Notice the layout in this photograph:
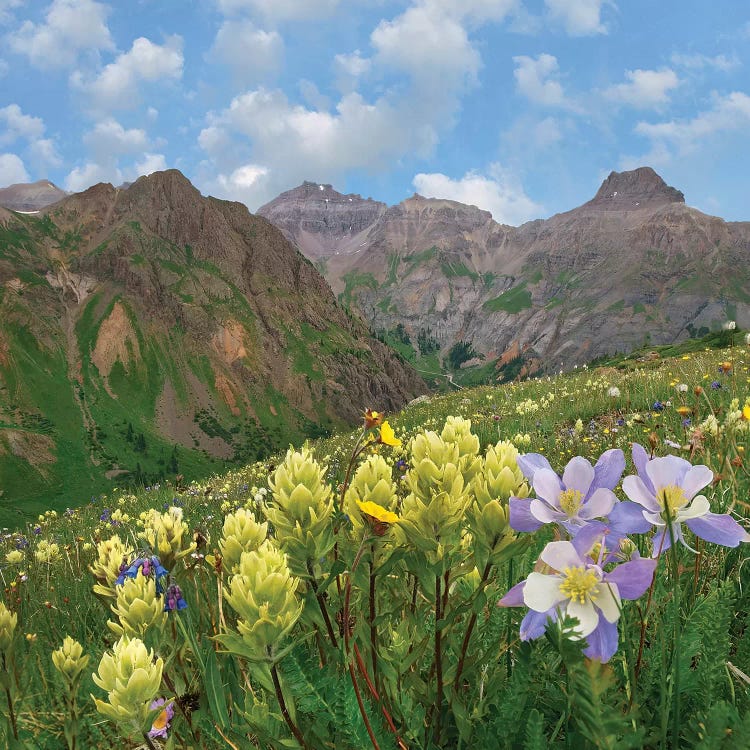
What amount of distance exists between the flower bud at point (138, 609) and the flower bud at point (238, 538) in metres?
0.32

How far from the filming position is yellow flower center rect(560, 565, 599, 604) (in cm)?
122

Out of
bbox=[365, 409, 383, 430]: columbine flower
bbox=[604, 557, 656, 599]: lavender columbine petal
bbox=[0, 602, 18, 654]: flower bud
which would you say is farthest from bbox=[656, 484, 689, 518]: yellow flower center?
bbox=[0, 602, 18, 654]: flower bud

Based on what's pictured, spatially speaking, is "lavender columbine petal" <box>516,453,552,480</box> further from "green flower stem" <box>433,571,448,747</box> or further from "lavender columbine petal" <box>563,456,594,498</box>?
"green flower stem" <box>433,571,448,747</box>

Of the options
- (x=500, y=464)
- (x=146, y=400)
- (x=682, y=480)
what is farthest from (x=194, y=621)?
(x=146, y=400)

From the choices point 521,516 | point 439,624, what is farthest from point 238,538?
point 521,516

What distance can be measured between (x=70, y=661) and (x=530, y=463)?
2104 millimetres

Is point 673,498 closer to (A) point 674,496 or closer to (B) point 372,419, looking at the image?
(A) point 674,496

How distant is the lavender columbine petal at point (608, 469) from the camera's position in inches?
57.1

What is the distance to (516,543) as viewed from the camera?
1517 mm

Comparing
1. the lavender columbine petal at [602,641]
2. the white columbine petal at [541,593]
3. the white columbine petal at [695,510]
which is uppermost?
the white columbine petal at [695,510]

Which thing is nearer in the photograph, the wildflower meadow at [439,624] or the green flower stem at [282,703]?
the wildflower meadow at [439,624]

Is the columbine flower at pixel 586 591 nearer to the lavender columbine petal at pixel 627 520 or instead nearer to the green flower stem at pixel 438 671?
the lavender columbine petal at pixel 627 520

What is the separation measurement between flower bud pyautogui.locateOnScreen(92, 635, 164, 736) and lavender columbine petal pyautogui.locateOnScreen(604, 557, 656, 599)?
1.42 m

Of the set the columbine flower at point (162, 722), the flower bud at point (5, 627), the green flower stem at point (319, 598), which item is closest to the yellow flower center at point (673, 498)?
the green flower stem at point (319, 598)
